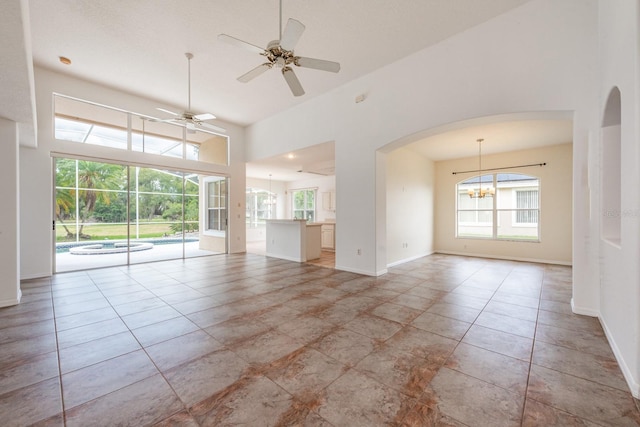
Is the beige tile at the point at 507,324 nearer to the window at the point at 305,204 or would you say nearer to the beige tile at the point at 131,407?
the beige tile at the point at 131,407

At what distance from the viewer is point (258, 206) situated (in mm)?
12195

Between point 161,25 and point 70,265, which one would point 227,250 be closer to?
point 70,265

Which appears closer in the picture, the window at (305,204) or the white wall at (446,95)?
the white wall at (446,95)

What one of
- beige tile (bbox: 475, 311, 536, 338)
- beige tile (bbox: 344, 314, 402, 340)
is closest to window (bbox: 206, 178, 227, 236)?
beige tile (bbox: 344, 314, 402, 340)

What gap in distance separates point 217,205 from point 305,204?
4.64 metres

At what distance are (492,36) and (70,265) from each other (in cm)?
965

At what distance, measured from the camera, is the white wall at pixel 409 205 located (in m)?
6.00

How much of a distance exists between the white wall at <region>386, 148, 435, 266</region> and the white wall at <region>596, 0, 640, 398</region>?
351 cm

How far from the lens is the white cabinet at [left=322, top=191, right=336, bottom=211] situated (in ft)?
34.2

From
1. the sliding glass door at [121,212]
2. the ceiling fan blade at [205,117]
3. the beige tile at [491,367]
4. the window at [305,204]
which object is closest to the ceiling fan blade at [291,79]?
the ceiling fan blade at [205,117]

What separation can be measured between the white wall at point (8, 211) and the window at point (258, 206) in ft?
27.8

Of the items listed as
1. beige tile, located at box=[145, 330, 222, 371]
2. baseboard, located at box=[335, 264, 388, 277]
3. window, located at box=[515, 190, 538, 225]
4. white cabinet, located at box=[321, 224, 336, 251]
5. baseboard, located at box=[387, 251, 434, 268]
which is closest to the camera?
beige tile, located at box=[145, 330, 222, 371]

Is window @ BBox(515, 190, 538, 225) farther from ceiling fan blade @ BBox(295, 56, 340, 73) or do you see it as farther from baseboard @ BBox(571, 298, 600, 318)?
ceiling fan blade @ BBox(295, 56, 340, 73)

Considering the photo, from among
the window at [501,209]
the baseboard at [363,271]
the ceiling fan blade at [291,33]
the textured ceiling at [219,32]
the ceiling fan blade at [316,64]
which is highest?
the textured ceiling at [219,32]
